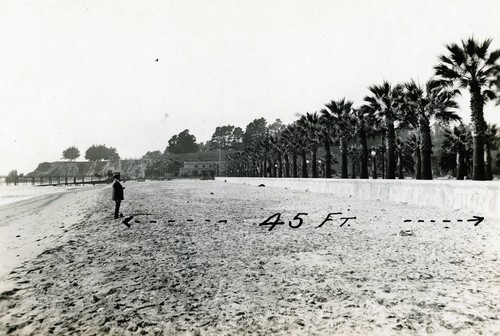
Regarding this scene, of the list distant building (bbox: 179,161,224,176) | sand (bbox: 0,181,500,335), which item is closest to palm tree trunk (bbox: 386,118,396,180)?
sand (bbox: 0,181,500,335)

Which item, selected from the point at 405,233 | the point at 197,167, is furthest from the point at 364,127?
the point at 197,167

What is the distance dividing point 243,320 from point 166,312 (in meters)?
1.01

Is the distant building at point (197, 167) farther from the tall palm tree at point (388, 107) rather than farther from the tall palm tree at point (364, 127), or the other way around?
the tall palm tree at point (388, 107)

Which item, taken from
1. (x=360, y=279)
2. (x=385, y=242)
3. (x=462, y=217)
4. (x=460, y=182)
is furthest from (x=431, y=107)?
(x=360, y=279)

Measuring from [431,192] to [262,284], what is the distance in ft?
35.1

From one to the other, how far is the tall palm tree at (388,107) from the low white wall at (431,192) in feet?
30.6

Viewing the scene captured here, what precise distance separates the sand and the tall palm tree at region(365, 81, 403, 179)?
75.3ft

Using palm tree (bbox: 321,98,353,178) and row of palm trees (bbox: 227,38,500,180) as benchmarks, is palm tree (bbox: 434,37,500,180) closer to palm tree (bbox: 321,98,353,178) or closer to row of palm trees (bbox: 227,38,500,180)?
row of palm trees (bbox: 227,38,500,180)

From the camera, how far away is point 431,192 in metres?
13.8

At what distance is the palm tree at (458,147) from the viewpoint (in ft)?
131

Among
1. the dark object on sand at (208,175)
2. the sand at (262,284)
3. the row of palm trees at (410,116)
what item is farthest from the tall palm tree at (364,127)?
the dark object on sand at (208,175)

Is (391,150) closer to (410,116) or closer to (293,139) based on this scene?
(410,116)

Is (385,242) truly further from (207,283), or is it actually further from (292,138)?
(292,138)

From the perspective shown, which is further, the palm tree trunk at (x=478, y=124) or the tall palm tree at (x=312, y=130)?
the tall palm tree at (x=312, y=130)
